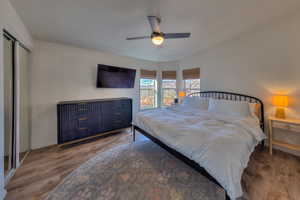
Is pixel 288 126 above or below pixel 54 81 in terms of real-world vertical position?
below

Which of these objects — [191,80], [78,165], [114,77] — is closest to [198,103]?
[191,80]

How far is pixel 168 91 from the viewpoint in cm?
539

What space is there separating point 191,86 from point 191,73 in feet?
1.71

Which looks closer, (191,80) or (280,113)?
(280,113)

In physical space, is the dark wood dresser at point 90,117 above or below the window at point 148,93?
below

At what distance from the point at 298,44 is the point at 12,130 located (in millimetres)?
5480

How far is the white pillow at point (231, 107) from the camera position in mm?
2633

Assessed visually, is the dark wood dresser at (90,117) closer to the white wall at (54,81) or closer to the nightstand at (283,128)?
the white wall at (54,81)

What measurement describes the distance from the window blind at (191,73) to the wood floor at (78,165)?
285cm

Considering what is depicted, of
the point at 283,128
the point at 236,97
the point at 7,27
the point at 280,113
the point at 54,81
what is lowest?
Answer: the point at 283,128

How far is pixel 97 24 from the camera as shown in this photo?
2.32 meters

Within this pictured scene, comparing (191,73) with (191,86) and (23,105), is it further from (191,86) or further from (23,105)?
(23,105)

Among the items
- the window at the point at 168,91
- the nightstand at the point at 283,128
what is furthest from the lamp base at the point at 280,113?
the window at the point at 168,91

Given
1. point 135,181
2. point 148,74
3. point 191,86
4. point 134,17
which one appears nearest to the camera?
point 135,181
